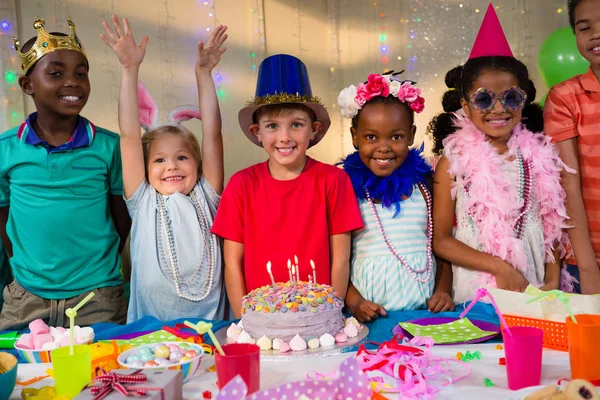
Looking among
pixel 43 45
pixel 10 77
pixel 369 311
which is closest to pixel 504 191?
pixel 369 311

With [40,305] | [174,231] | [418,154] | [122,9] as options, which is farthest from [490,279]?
[122,9]

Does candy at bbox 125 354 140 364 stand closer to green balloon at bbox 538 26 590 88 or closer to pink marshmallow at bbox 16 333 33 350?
pink marshmallow at bbox 16 333 33 350

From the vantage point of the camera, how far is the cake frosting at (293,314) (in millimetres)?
1585

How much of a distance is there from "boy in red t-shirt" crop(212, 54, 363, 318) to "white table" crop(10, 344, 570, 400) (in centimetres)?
78

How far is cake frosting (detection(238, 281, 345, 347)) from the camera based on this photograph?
1.58m

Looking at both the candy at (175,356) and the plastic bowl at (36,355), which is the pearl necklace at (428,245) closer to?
the candy at (175,356)

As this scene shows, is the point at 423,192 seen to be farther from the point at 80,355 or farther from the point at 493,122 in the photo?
the point at 80,355

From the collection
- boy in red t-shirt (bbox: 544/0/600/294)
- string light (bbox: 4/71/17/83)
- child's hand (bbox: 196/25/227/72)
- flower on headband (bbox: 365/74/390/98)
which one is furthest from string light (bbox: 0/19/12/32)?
boy in red t-shirt (bbox: 544/0/600/294)

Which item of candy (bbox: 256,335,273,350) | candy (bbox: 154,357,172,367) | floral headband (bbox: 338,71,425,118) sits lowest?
candy (bbox: 256,335,273,350)

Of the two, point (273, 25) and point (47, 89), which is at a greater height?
point (273, 25)

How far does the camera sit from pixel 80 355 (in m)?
1.13

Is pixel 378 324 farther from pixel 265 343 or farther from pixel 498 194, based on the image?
pixel 498 194

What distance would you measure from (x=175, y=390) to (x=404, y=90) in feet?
5.01

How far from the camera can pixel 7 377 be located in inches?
42.2
